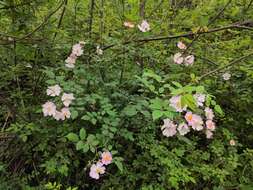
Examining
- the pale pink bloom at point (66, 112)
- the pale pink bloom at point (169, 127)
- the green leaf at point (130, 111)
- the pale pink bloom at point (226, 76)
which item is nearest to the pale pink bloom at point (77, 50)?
the pale pink bloom at point (66, 112)

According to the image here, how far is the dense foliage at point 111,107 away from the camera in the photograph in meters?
1.97

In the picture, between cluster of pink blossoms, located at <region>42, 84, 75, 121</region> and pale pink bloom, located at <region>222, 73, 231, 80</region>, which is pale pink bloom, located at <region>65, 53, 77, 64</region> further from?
pale pink bloom, located at <region>222, 73, 231, 80</region>

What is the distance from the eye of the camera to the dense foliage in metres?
1.97

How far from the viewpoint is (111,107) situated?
1971mm

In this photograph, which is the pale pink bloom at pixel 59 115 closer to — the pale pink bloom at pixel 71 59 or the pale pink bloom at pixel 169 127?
the pale pink bloom at pixel 71 59

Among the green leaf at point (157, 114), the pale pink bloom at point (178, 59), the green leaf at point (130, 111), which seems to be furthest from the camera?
the pale pink bloom at point (178, 59)

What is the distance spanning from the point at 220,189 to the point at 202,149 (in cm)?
41

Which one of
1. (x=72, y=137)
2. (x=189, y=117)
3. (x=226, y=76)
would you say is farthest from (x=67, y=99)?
(x=226, y=76)

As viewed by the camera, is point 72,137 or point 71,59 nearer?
point 72,137

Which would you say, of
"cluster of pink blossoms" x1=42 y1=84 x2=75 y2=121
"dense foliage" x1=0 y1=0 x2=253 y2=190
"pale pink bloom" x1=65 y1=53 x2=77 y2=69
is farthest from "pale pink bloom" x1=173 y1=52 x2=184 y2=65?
"cluster of pink blossoms" x1=42 y1=84 x2=75 y2=121

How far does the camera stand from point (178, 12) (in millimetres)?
3180

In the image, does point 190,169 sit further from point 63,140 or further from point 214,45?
point 214,45

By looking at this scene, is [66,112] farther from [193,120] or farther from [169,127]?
[193,120]

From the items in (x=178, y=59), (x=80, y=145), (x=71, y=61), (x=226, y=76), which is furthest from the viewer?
(x=226, y=76)
